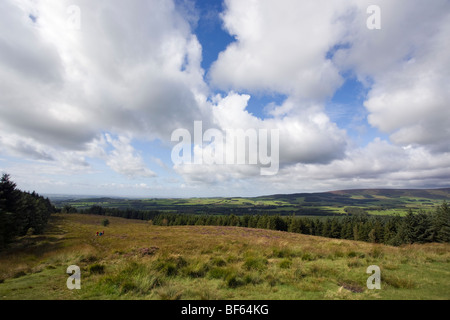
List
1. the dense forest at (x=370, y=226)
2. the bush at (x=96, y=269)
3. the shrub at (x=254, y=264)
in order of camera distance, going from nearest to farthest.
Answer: the shrub at (x=254, y=264), the bush at (x=96, y=269), the dense forest at (x=370, y=226)

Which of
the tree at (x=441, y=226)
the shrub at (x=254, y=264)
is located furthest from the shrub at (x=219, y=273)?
the tree at (x=441, y=226)

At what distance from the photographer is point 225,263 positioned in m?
8.65

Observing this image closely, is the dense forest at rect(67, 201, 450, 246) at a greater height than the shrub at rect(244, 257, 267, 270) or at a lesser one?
lesser

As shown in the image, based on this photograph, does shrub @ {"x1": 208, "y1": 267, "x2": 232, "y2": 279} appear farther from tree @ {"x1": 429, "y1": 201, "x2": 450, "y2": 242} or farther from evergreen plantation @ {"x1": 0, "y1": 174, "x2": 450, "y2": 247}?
tree @ {"x1": 429, "y1": 201, "x2": 450, "y2": 242}

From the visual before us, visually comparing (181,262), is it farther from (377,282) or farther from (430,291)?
(430,291)

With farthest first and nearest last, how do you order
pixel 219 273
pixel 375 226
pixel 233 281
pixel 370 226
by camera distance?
pixel 370 226 → pixel 375 226 → pixel 219 273 → pixel 233 281

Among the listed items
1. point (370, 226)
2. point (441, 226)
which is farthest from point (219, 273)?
point (370, 226)

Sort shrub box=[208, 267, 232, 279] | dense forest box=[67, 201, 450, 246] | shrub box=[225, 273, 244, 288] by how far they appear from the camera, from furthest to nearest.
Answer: dense forest box=[67, 201, 450, 246], shrub box=[208, 267, 232, 279], shrub box=[225, 273, 244, 288]

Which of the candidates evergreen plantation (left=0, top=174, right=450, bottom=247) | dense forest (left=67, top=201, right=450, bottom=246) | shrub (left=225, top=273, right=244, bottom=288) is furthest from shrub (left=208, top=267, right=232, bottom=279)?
dense forest (left=67, top=201, right=450, bottom=246)

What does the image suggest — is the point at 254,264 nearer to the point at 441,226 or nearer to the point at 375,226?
the point at 441,226

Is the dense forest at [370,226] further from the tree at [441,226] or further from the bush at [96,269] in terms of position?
the bush at [96,269]

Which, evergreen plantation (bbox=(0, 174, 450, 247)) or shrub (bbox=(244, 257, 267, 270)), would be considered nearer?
shrub (bbox=(244, 257, 267, 270))
